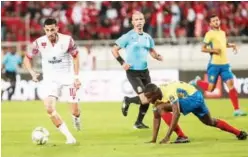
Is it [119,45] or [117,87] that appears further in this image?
[117,87]

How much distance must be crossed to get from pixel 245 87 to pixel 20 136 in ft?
39.4

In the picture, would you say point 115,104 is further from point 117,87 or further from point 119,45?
point 119,45

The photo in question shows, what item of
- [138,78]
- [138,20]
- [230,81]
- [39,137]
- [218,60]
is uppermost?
[138,20]

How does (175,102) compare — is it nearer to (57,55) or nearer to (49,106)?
(49,106)

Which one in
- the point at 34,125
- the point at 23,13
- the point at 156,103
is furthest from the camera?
the point at 23,13

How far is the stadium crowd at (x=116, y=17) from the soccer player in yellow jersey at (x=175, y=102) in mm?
14945

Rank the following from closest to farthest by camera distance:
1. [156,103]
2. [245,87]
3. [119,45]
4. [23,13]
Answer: [156,103] → [119,45] → [245,87] → [23,13]

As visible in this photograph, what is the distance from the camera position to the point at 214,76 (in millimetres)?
16094

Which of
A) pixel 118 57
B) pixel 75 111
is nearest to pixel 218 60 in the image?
pixel 118 57

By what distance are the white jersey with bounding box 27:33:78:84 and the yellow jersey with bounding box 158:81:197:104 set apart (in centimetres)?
193

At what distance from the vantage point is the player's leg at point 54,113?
11.3 meters

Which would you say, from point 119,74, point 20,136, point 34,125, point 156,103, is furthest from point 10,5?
point 156,103

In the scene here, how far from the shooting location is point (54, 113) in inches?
443

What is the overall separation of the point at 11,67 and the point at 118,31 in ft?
14.9
